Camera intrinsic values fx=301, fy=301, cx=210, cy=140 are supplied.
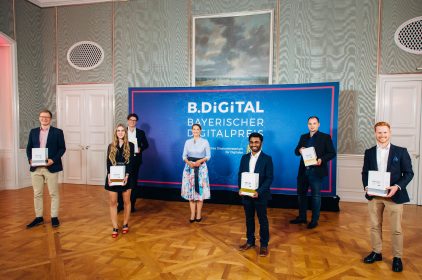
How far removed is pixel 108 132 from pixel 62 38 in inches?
99.8

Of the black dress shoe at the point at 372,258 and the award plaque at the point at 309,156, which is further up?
the award plaque at the point at 309,156

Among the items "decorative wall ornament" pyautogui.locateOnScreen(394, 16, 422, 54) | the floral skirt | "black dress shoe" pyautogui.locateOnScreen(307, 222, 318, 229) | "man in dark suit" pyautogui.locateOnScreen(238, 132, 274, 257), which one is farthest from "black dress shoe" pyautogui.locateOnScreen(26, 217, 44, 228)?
"decorative wall ornament" pyautogui.locateOnScreen(394, 16, 422, 54)

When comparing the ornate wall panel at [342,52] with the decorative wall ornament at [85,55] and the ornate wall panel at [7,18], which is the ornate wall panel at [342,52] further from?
the ornate wall panel at [7,18]

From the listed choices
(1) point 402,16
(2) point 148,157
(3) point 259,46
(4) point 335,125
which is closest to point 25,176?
(2) point 148,157

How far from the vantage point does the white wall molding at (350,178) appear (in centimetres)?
576

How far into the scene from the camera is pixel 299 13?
19.4 ft

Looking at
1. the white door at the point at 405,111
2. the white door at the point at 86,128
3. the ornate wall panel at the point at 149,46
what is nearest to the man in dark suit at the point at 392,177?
the white door at the point at 405,111

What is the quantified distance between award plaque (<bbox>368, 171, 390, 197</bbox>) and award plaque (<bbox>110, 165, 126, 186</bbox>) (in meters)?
2.68

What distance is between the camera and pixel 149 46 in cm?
668

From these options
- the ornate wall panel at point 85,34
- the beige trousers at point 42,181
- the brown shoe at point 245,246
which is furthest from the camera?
the ornate wall panel at point 85,34

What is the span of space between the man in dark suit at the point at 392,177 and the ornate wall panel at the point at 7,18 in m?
7.18

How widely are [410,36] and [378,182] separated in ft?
13.3

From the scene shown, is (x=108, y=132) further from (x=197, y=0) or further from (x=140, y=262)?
(x=140, y=262)


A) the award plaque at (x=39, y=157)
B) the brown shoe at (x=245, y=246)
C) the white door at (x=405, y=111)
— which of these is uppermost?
the white door at (x=405, y=111)
